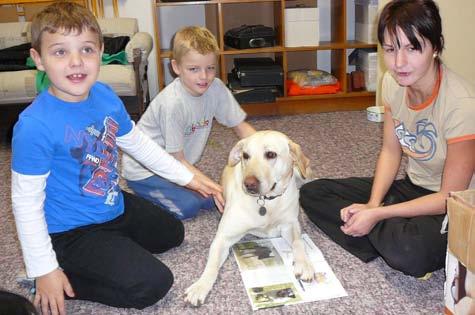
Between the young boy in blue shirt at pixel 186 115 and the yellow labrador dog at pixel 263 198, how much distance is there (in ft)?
0.65

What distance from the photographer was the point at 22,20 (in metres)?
4.38

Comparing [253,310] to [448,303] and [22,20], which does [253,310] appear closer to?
[448,303]

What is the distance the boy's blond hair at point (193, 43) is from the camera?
6.88 ft

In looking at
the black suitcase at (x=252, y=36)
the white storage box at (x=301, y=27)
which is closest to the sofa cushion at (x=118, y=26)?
the black suitcase at (x=252, y=36)

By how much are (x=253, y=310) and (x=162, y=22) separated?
340 cm

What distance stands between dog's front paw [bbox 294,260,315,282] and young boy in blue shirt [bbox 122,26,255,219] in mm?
475

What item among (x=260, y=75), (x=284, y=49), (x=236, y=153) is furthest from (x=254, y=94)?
(x=236, y=153)

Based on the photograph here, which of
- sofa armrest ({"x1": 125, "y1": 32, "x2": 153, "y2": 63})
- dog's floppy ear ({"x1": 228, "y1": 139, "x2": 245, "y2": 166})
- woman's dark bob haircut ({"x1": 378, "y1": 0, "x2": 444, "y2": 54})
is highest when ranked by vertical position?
woman's dark bob haircut ({"x1": 378, "y1": 0, "x2": 444, "y2": 54})

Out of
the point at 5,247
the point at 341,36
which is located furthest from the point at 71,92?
the point at 341,36

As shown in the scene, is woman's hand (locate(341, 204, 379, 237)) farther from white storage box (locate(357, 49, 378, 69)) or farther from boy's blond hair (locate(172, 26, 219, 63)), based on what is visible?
white storage box (locate(357, 49, 378, 69))

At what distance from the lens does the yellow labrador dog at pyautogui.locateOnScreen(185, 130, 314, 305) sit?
1.74 m

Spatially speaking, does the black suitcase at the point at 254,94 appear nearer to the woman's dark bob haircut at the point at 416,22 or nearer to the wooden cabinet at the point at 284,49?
the wooden cabinet at the point at 284,49

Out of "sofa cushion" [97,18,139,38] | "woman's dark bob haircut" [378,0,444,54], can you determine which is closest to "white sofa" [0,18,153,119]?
"sofa cushion" [97,18,139,38]

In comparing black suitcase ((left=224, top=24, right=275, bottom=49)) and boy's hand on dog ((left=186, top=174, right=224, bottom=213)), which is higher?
black suitcase ((left=224, top=24, right=275, bottom=49))
